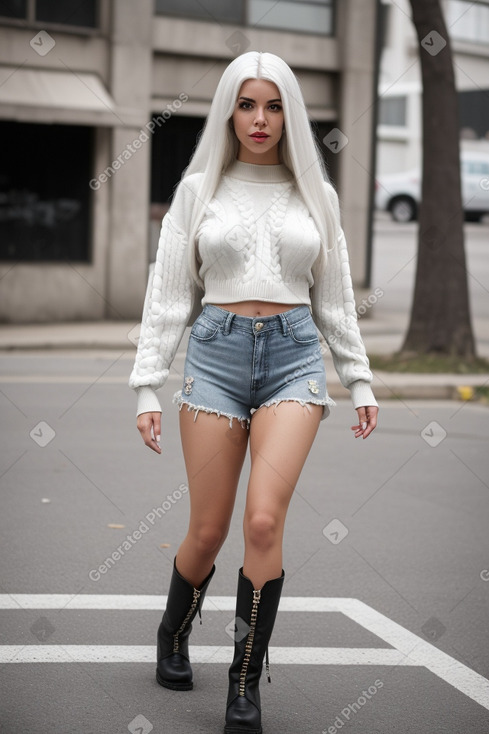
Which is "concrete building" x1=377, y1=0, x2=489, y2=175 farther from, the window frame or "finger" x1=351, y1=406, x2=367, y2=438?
"finger" x1=351, y1=406, x2=367, y2=438

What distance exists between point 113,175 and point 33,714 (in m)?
13.4

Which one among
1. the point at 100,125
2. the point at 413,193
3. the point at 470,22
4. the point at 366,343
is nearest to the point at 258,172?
the point at 366,343

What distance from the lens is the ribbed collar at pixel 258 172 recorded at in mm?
3893

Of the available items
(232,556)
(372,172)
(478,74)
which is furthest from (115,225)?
(478,74)

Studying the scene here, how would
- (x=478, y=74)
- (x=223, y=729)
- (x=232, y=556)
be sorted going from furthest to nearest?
(x=478, y=74), (x=232, y=556), (x=223, y=729)

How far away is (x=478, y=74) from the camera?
152 feet

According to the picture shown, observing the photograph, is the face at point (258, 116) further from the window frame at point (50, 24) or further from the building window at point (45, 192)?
the building window at point (45, 192)

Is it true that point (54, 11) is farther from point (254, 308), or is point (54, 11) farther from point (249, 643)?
point (249, 643)

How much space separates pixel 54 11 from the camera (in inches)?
634

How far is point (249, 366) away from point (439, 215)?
9.35 meters

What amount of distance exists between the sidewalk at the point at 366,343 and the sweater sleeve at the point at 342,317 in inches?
281

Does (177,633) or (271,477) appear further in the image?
(177,633)

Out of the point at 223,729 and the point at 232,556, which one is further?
the point at 232,556

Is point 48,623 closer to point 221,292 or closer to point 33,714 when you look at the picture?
point 33,714
